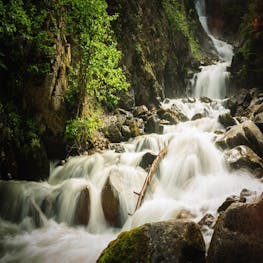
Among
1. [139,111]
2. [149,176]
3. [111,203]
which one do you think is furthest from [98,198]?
[139,111]

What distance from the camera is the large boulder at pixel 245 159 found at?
325 inches

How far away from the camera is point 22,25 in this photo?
8.37m

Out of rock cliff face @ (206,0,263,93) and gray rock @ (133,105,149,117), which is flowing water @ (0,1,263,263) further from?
rock cliff face @ (206,0,263,93)

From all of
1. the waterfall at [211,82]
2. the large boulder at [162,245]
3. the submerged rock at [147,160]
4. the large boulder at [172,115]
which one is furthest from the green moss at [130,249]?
the waterfall at [211,82]

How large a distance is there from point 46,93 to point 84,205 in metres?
3.90

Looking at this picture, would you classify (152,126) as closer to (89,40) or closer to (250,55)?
(89,40)

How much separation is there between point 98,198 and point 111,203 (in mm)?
457

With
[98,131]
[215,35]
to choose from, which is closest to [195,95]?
[98,131]

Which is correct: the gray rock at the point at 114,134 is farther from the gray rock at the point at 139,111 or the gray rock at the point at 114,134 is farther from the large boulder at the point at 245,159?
the large boulder at the point at 245,159

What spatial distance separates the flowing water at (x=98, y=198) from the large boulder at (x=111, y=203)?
42mm

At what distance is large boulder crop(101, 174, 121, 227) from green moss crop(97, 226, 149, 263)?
295 cm

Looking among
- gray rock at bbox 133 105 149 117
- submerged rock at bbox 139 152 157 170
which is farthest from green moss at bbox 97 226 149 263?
gray rock at bbox 133 105 149 117

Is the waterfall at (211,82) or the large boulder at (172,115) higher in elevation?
the waterfall at (211,82)

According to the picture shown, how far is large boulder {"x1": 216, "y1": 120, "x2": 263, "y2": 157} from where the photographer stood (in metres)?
9.37
